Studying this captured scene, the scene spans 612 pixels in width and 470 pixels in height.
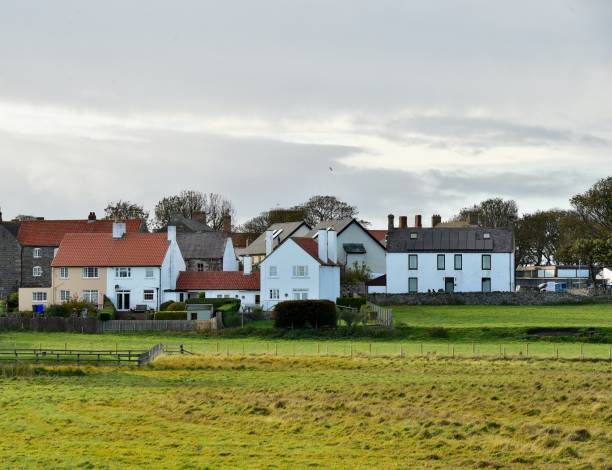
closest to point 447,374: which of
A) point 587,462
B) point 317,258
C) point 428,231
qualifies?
point 587,462

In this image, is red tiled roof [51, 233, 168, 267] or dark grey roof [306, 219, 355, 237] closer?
red tiled roof [51, 233, 168, 267]

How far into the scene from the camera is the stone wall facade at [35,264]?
3898 inches

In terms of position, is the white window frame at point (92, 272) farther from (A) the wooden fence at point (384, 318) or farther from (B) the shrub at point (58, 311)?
(A) the wooden fence at point (384, 318)

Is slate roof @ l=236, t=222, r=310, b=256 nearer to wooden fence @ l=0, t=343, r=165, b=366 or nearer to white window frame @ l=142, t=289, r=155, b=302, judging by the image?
white window frame @ l=142, t=289, r=155, b=302

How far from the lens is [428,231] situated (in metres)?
106

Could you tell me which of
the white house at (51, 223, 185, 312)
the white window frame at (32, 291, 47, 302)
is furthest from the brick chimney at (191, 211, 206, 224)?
the white window frame at (32, 291, 47, 302)

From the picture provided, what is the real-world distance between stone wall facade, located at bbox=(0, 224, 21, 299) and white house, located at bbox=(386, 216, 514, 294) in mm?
33636

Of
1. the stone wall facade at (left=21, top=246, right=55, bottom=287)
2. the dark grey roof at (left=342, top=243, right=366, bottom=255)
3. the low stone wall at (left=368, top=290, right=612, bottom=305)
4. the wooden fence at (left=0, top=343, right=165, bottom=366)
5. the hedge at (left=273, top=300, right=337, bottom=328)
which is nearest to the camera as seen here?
the wooden fence at (left=0, top=343, right=165, bottom=366)

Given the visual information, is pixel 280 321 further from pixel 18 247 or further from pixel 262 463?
pixel 262 463

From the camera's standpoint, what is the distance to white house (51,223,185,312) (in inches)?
3393

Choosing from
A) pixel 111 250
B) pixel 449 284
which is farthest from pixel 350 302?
pixel 449 284

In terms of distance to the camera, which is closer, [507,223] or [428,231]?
[428,231]

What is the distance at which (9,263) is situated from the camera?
98750 millimetres

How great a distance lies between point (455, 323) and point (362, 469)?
160 ft
